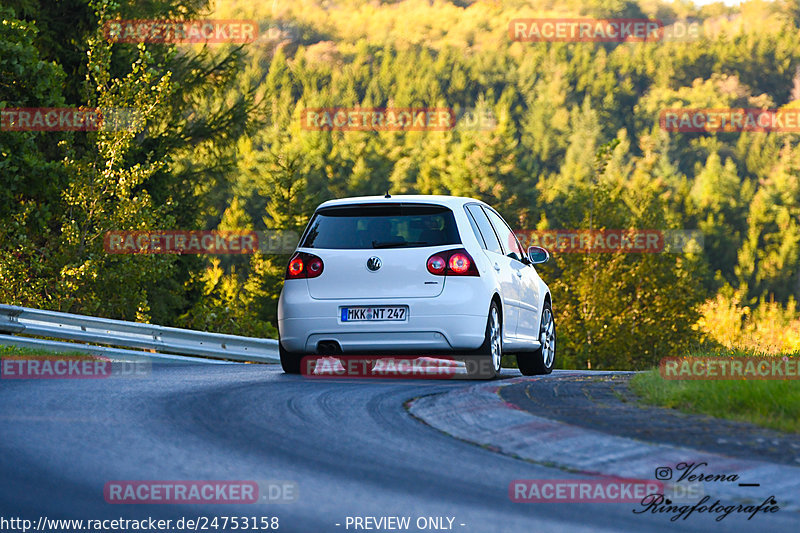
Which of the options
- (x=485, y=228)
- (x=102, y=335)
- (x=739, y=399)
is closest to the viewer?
(x=739, y=399)

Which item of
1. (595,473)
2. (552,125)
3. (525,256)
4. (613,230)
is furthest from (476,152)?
(552,125)

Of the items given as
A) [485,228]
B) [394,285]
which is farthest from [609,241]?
[394,285]

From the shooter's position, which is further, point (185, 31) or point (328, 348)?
point (185, 31)

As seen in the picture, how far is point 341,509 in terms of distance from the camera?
471 centimetres

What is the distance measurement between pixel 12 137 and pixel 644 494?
14.5m

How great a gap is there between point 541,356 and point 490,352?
2.77 m

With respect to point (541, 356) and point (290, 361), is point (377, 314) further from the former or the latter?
point (541, 356)

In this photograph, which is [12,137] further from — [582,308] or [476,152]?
[476,152]

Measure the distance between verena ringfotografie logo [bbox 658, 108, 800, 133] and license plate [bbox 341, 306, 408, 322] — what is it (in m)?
139

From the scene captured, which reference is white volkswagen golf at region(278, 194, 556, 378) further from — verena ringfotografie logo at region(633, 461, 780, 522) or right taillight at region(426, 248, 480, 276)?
verena ringfotografie logo at region(633, 461, 780, 522)

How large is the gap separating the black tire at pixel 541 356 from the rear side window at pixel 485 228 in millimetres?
1729

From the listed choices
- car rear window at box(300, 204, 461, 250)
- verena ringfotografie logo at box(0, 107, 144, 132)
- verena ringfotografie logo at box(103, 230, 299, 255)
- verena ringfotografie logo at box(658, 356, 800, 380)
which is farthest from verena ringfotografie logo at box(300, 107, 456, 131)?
car rear window at box(300, 204, 461, 250)

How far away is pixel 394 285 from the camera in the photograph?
33.8 ft

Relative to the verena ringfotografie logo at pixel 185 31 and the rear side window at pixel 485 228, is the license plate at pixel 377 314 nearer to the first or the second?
the rear side window at pixel 485 228
